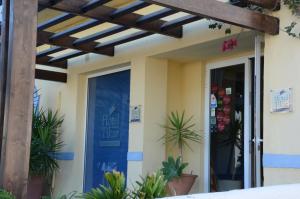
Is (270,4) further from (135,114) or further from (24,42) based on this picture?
(135,114)

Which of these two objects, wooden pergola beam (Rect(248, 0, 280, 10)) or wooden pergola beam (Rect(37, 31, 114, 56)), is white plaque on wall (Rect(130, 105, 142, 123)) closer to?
wooden pergola beam (Rect(37, 31, 114, 56))

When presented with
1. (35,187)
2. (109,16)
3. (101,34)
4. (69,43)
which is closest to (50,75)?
(69,43)

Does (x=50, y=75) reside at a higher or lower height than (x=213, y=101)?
higher

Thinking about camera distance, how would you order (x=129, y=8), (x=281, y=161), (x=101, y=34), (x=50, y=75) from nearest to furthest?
(x=281, y=161), (x=129, y=8), (x=101, y=34), (x=50, y=75)

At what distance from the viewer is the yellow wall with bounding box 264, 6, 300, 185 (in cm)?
585

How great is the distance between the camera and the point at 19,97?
185 inches

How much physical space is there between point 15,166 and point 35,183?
16.0ft

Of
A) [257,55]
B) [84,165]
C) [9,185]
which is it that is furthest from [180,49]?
[9,185]

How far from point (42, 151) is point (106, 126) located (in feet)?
3.95

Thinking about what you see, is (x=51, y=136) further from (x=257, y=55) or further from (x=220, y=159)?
(x=257, y=55)

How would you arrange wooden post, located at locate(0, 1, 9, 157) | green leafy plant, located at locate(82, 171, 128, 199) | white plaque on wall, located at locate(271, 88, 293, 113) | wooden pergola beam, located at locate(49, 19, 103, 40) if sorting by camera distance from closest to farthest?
wooden post, located at locate(0, 1, 9, 157) → green leafy plant, located at locate(82, 171, 128, 199) → white plaque on wall, located at locate(271, 88, 293, 113) → wooden pergola beam, located at locate(49, 19, 103, 40)

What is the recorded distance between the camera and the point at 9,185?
4.61 meters

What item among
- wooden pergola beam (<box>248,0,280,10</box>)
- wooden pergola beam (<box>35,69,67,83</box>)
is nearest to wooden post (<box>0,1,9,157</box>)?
wooden pergola beam (<box>248,0,280,10</box>)

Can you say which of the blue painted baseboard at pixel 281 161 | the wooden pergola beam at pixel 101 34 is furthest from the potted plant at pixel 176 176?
the wooden pergola beam at pixel 101 34
